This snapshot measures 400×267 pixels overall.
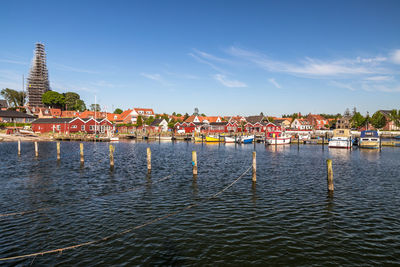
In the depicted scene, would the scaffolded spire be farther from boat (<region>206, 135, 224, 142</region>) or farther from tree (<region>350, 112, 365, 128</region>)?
tree (<region>350, 112, 365, 128</region>)

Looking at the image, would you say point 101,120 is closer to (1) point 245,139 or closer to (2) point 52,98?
(1) point 245,139

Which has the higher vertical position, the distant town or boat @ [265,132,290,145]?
the distant town

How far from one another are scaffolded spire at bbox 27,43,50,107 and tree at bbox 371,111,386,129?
199 m

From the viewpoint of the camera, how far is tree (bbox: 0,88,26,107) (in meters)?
154

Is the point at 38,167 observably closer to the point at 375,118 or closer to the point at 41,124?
the point at 41,124

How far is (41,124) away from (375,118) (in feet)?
481

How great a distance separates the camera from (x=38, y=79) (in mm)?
173875

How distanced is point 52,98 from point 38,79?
3483cm

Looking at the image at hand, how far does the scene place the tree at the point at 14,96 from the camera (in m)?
154

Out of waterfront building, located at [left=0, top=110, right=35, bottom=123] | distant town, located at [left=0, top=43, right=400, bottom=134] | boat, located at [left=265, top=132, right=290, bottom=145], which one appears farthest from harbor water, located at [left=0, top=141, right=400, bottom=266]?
waterfront building, located at [left=0, top=110, right=35, bottom=123]

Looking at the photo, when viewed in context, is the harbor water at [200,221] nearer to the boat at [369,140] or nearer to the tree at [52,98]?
the boat at [369,140]

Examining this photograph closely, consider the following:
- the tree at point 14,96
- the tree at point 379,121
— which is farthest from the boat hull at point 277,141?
the tree at point 14,96

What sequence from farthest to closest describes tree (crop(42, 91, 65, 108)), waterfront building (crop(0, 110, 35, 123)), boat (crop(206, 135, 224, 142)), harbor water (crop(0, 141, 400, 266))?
1. tree (crop(42, 91, 65, 108))
2. waterfront building (crop(0, 110, 35, 123))
3. boat (crop(206, 135, 224, 142))
4. harbor water (crop(0, 141, 400, 266))

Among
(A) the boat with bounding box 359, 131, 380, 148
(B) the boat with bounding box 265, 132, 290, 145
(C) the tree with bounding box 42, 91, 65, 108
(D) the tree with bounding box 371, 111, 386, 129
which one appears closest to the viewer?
(A) the boat with bounding box 359, 131, 380, 148
